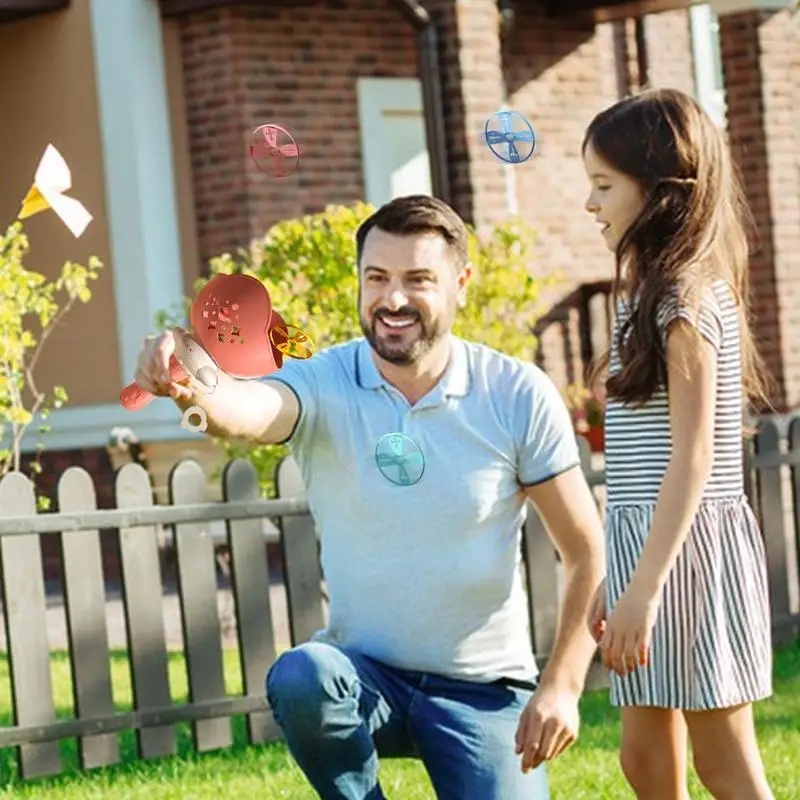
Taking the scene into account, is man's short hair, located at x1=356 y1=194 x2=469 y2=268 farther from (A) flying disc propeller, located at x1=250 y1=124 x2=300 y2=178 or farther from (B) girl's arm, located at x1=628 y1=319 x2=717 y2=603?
(B) girl's arm, located at x1=628 y1=319 x2=717 y2=603

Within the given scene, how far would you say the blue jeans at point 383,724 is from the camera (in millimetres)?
4004

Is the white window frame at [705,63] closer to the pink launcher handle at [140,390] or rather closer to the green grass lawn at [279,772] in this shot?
the green grass lawn at [279,772]

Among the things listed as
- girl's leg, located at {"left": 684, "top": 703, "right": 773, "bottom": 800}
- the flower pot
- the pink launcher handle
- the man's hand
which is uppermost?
the pink launcher handle

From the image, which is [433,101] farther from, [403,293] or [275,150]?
[403,293]

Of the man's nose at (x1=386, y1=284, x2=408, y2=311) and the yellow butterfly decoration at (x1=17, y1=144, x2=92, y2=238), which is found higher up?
the yellow butterfly decoration at (x1=17, y1=144, x2=92, y2=238)

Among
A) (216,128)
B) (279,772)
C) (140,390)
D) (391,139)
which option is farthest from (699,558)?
(391,139)

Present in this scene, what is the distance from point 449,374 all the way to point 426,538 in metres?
0.34

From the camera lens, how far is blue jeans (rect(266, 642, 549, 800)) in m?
4.00

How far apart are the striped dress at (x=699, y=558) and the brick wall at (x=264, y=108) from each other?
876 centimetres

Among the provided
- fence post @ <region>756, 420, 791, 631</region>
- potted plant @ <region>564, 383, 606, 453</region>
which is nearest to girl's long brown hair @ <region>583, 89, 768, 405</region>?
fence post @ <region>756, 420, 791, 631</region>

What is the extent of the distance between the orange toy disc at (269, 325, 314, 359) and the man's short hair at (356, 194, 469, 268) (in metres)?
0.24

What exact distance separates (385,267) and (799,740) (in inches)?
122

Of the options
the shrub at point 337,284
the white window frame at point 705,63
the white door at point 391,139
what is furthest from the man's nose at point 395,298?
the white window frame at point 705,63

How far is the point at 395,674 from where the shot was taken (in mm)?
4145
